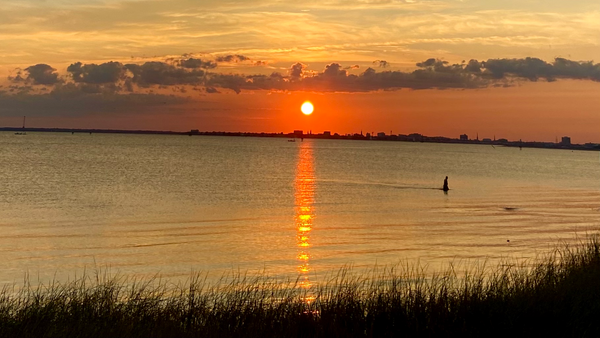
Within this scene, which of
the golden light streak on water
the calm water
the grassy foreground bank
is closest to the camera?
the grassy foreground bank

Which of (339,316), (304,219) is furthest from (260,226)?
(339,316)

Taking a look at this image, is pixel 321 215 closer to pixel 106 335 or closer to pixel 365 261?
pixel 365 261

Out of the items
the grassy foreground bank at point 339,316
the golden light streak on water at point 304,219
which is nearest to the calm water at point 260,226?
the golden light streak on water at point 304,219

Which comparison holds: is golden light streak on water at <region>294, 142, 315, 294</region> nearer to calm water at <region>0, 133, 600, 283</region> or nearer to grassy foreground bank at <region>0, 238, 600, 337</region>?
calm water at <region>0, 133, 600, 283</region>

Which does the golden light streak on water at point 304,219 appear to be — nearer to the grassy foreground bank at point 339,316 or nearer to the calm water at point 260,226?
the calm water at point 260,226

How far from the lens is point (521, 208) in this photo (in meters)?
48.2

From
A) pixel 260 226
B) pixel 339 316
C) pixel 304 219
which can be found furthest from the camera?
pixel 304 219

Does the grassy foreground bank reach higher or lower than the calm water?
higher

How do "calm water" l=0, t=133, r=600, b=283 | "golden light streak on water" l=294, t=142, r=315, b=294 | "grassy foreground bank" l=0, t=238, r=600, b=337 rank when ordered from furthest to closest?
"calm water" l=0, t=133, r=600, b=283 < "golden light streak on water" l=294, t=142, r=315, b=294 < "grassy foreground bank" l=0, t=238, r=600, b=337

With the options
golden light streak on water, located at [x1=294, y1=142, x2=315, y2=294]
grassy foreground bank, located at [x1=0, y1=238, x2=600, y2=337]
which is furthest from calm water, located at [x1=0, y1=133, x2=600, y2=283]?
grassy foreground bank, located at [x1=0, y1=238, x2=600, y2=337]

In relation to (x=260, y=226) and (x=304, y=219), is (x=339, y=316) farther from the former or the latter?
(x=304, y=219)

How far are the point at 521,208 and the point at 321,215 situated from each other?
593 inches

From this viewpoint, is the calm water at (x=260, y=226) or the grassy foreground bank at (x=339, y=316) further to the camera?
the calm water at (x=260, y=226)

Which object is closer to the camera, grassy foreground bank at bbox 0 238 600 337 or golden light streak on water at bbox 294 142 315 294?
grassy foreground bank at bbox 0 238 600 337
